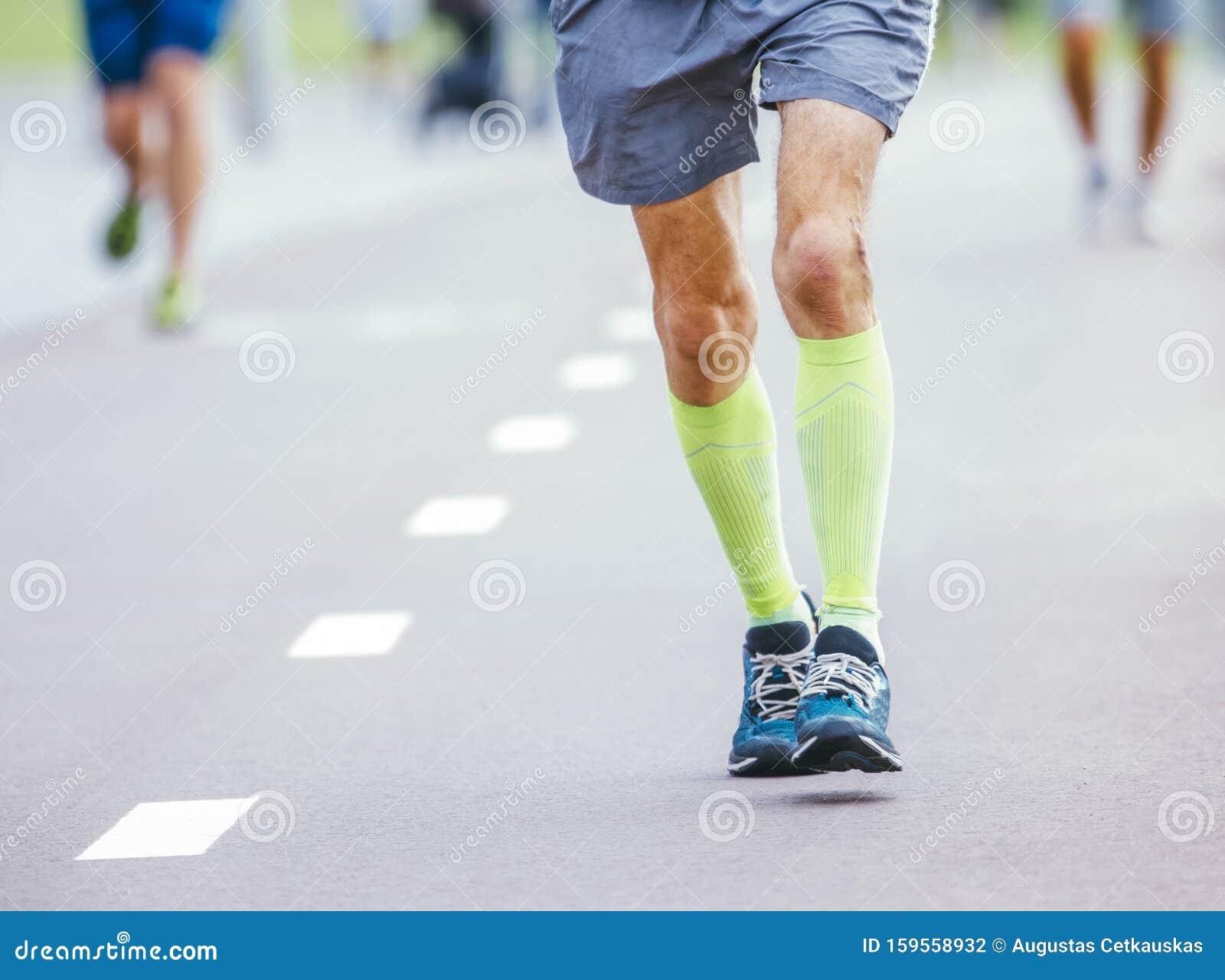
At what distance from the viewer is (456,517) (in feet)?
18.1

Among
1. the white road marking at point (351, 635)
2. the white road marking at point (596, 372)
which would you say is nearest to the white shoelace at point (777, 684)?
the white road marking at point (351, 635)

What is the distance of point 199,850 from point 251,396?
4362 millimetres

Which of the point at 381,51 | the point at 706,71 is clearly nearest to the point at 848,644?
the point at 706,71

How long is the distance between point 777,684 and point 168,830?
94cm

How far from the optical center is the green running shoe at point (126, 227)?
8844 millimetres

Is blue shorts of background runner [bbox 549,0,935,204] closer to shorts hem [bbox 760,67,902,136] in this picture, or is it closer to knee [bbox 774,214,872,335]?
shorts hem [bbox 760,67,902,136]

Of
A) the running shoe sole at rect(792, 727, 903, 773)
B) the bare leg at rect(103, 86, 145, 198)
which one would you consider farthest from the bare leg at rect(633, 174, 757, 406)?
the bare leg at rect(103, 86, 145, 198)

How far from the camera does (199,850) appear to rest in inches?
121

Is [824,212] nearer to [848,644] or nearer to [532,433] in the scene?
[848,644]

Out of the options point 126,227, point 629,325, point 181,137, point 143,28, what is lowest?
point 629,325

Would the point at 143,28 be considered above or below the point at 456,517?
above

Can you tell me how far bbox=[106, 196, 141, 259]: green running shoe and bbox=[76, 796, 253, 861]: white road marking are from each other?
5.81 meters

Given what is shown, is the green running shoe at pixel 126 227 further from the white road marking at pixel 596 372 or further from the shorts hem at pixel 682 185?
the shorts hem at pixel 682 185

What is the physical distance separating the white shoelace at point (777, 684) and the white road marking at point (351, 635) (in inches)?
42.9
